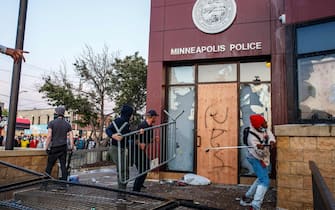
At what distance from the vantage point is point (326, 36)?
4.92 meters

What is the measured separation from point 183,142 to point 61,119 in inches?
124

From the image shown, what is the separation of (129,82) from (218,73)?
11779 mm

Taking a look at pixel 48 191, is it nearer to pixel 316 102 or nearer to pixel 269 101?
pixel 316 102

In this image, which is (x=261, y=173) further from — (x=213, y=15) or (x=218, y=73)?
(x=213, y=15)

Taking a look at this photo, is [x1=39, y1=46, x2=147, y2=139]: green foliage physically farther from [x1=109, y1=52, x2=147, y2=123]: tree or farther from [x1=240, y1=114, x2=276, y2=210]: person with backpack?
[x1=240, y1=114, x2=276, y2=210]: person with backpack

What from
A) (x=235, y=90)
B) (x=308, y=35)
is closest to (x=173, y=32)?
(x=235, y=90)

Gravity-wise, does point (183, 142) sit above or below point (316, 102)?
below

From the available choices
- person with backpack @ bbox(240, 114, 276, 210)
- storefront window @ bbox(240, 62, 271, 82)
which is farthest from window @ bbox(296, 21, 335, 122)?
storefront window @ bbox(240, 62, 271, 82)

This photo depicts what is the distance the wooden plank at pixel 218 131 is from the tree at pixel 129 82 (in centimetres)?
1173

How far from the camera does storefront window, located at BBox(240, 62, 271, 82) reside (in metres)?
7.27

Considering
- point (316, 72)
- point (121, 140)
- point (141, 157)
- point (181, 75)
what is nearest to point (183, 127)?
point (181, 75)

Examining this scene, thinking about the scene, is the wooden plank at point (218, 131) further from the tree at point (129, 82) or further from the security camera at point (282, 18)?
the tree at point (129, 82)

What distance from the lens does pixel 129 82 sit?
18.8 m

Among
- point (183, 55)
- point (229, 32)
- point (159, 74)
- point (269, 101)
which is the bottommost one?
point (269, 101)
